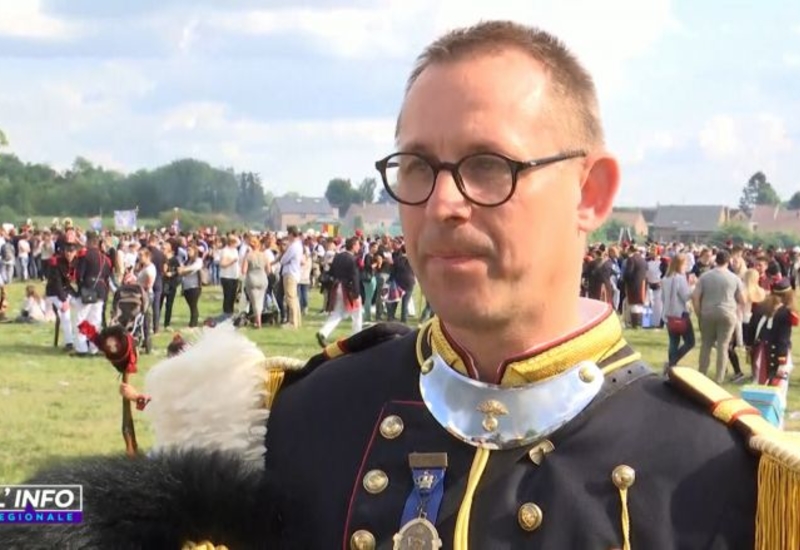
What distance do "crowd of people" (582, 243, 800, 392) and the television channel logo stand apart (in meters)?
7.80

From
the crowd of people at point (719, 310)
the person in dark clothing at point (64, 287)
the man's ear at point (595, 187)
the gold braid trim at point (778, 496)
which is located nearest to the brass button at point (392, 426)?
the man's ear at point (595, 187)

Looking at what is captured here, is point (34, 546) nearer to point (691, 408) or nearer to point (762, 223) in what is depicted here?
point (691, 408)

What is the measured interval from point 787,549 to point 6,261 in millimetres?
29094

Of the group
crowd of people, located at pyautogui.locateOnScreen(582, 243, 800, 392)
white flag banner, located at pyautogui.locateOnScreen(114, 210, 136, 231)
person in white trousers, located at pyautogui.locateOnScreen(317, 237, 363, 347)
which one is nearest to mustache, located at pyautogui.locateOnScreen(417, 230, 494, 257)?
crowd of people, located at pyautogui.locateOnScreen(582, 243, 800, 392)

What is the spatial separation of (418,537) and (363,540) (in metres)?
0.12

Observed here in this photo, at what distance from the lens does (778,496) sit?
1932mm

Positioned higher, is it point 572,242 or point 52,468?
point 572,242

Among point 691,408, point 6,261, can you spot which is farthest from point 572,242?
point 6,261

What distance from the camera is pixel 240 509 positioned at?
7.34 feet

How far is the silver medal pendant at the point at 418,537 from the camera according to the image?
6.81 feet

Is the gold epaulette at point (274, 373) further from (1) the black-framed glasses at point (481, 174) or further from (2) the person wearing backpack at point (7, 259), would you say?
(2) the person wearing backpack at point (7, 259)

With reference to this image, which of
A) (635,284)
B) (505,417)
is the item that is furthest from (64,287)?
(505,417)

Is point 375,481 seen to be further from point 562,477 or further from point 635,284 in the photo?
point 635,284

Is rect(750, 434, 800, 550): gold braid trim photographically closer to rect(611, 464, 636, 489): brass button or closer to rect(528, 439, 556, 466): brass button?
rect(611, 464, 636, 489): brass button
